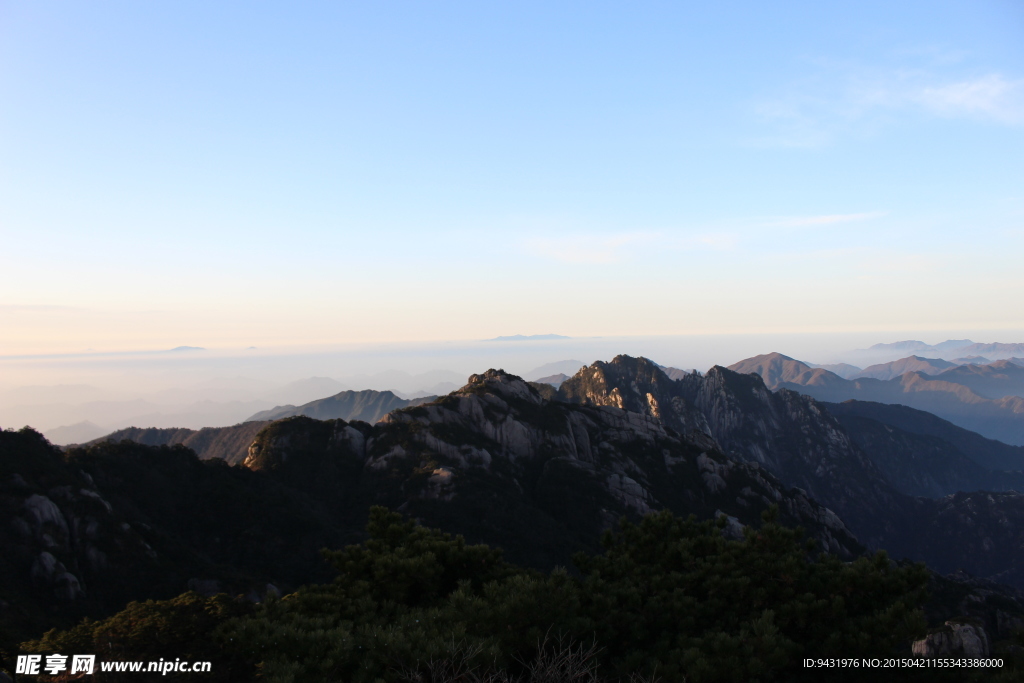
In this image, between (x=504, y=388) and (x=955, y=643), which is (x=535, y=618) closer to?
(x=955, y=643)

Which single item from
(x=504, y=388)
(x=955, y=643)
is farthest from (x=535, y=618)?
(x=504, y=388)

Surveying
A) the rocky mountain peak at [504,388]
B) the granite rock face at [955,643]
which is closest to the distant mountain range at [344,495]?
the rocky mountain peak at [504,388]

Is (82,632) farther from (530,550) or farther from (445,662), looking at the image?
(530,550)

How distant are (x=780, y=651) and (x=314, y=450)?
12200cm

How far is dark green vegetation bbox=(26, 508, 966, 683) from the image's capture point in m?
15.2

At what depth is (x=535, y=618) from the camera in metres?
17.3

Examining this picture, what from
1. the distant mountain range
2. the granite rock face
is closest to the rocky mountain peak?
the distant mountain range

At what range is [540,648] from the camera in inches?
609

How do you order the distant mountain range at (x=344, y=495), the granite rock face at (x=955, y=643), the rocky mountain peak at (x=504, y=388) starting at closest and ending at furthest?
1. the granite rock face at (x=955, y=643)
2. the distant mountain range at (x=344, y=495)
3. the rocky mountain peak at (x=504, y=388)

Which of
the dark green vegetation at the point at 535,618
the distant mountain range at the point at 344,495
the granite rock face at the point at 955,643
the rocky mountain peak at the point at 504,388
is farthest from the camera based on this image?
the rocky mountain peak at the point at 504,388

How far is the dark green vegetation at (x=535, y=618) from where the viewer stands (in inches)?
597

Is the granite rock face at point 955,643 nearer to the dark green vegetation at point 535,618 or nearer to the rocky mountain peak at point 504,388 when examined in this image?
the dark green vegetation at point 535,618

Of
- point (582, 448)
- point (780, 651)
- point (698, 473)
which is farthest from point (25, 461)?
point (698, 473)

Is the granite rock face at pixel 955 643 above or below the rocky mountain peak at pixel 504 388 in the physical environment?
above
